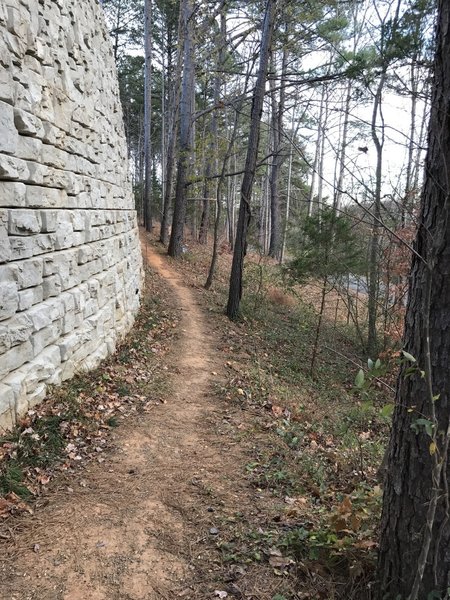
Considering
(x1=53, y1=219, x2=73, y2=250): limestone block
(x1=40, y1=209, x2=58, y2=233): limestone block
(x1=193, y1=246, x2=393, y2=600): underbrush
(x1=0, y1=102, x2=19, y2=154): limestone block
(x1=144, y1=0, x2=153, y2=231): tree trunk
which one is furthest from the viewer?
(x1=144, y1=0, x2=153, y2=231): tree trunk

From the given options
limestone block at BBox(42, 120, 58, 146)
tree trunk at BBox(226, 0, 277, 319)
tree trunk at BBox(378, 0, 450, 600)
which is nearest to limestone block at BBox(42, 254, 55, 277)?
limestone block at BBox(42, 120, 58, 146)

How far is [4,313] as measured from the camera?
3.35 m

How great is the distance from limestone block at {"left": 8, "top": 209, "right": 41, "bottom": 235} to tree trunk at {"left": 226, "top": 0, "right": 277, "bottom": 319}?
19.9ft

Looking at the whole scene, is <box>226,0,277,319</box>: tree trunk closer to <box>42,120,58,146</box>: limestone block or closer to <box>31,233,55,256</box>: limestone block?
<box>42,120,58,146</box>: limestone block

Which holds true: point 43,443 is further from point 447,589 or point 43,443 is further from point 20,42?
point 20,42

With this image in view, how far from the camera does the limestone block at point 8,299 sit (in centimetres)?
332

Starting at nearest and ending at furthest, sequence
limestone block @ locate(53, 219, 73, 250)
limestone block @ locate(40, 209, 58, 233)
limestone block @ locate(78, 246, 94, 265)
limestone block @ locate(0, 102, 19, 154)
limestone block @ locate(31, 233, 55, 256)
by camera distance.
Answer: limestone block @ locate(0, 102, 19, 154)
limestone block @ locate(31, 233, 55, 256)
limestone block @ locate(40, 209, 58, 233)
limestone block @ locate(53, 219, 73, 250)
limestone block @ locate(78, 246, 94, 265)

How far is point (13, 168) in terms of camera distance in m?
3.44

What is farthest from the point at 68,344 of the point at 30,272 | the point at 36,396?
the point at 30,272

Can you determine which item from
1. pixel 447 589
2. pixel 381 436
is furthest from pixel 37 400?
pixel 381 436

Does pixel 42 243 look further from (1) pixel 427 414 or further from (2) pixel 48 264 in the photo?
(1) pixel 427 414

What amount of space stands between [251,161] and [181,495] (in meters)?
7.77

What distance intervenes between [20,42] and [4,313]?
240 cm

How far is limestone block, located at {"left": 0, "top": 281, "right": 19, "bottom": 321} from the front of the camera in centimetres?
332
